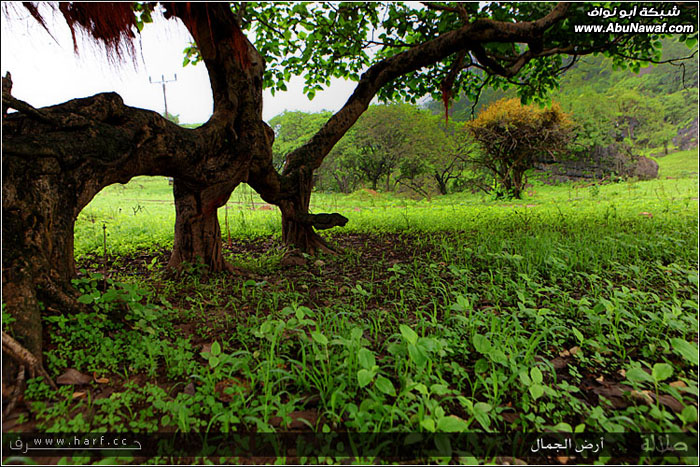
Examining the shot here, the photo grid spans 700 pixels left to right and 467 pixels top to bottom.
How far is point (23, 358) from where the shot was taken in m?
1.44

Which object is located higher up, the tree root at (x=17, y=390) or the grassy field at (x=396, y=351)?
the tree root at (x=17, y=390)

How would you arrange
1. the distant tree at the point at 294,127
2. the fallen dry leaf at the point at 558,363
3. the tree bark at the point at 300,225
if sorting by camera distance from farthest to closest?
the distant tree at the point at 294,127 → the tree bark at the point at 300,225 → the fallen dry leaf at the point at 558,363

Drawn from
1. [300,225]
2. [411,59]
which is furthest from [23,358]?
[411,59]

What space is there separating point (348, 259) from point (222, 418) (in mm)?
2970

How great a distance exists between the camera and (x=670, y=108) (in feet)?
81.7

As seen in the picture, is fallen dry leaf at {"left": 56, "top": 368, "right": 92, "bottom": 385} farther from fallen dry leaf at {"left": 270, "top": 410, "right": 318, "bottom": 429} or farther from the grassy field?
fallen dry leaf at {"left": 270, "top": 410, "right": 318, "bottom": 429}

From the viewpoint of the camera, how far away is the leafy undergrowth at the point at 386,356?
1.37 metres

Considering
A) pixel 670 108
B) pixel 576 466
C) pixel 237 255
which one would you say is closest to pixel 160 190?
pixel 237 255

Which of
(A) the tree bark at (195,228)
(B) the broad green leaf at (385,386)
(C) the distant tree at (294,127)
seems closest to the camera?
(B) the broad green leaf at (385,386)

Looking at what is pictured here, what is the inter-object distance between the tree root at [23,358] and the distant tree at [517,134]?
1391 centimetres

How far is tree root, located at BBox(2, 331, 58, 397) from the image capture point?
1409 mm

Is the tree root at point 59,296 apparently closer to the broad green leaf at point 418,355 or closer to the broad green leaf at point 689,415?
Answer: the broad green leaf at point 418,355

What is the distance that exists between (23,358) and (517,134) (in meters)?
15.2

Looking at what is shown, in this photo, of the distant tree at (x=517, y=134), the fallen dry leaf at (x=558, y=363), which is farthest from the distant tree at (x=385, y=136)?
the fallen dry leaf at (x=558, y=363)
